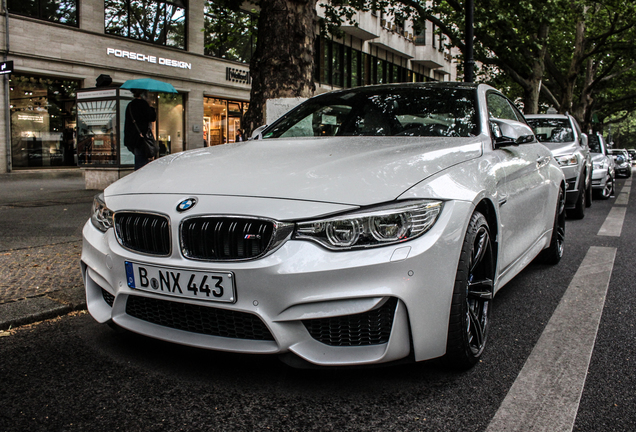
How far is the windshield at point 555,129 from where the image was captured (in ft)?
33.0

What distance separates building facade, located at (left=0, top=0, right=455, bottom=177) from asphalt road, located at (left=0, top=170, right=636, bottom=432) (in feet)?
33.7

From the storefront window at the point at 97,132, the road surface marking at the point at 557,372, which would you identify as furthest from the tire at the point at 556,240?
the storefront window at the point at 97,132

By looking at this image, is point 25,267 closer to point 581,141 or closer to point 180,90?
point 581,141

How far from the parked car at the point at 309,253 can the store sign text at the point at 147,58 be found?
64.3 feet

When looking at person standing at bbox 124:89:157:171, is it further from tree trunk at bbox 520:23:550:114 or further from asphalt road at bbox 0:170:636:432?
tree trunk at bbox 520:23:550:114

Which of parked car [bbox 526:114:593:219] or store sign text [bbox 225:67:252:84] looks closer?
parked car [bbox 526:114:593:219]

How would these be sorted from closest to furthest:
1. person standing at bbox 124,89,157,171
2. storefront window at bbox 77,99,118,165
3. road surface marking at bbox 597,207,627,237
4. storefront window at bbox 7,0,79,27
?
road surface marking at bbox 597,207,627,237 → person standing at bbox 124,89,157,171 → storefront window at bbox 77,99,118,165 → storefront window at bbox 7,0,79,27

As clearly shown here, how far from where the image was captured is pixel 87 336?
3.26m

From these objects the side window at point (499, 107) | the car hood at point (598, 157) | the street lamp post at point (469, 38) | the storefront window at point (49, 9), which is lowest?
the car hood at point (598, 157)

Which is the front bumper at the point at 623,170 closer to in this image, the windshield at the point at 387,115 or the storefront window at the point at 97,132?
the storefront window at the point at 97,132

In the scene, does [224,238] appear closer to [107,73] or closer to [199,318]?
[199,318]

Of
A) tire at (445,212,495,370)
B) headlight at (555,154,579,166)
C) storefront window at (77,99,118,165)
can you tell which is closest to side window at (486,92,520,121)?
tire at (445,212,495,370)

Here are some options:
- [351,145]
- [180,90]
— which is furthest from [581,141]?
[180,90]

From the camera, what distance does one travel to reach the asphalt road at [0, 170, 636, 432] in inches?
88.9
